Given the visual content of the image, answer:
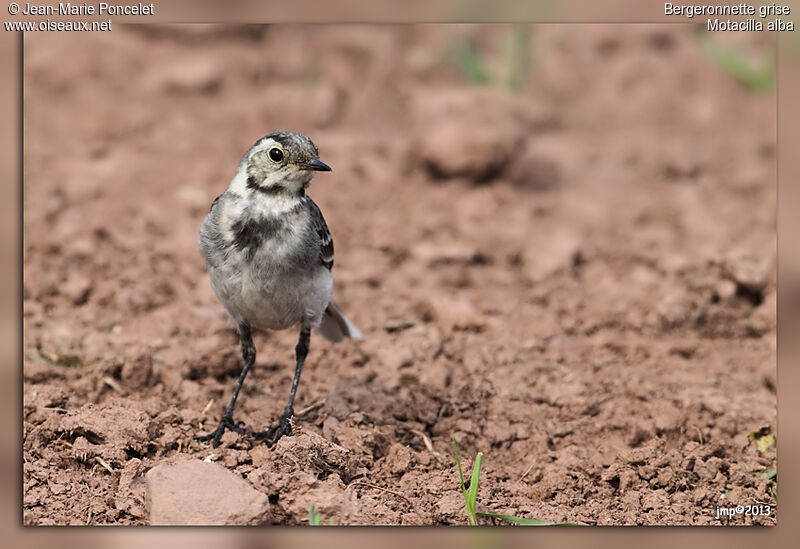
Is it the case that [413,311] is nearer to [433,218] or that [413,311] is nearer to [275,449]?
[433,218]

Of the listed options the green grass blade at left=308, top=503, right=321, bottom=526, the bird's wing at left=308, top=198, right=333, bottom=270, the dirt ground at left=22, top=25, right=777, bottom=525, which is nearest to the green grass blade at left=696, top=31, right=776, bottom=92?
the dirt ground at left=22, top=25, right=777, bottom=525

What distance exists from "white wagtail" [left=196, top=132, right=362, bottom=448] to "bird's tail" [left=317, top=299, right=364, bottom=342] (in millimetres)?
667

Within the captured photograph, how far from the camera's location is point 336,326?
6902 millimetres

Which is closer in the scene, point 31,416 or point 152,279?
point 31,416

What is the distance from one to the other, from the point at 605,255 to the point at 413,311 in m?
2.06

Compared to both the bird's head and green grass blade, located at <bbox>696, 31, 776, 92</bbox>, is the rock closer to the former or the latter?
the bird's head

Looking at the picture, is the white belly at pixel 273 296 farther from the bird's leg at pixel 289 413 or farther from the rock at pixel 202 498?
the rock at pixel 202 498

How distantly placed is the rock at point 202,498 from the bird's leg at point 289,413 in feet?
2.98

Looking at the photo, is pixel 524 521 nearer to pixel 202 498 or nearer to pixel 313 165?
pixel 202 498

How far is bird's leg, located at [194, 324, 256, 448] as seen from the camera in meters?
5.77

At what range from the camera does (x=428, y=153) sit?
988 centimetres

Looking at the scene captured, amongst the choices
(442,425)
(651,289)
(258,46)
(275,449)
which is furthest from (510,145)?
(275,449)

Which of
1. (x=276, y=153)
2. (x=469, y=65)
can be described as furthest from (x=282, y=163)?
(x=469, y=65)

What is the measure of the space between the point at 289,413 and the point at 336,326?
94 centimetres
